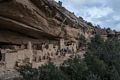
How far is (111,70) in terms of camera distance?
15.4 meters

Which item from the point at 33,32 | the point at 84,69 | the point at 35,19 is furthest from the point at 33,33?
the point at 84,69

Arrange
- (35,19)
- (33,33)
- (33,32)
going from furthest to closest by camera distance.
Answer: (33,33) < (33,32) < (35,19)

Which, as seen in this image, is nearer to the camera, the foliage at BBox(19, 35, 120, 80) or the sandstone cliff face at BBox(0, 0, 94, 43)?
the foliage at BBox(19, 35, 120, 80)

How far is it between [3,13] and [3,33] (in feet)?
9.29

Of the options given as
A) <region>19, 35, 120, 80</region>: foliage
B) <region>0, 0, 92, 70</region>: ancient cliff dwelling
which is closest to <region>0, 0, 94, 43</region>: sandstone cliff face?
<region>0, 0, 92, 70</region>: ancient cliff dwelling

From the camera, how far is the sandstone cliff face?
43.9 feet

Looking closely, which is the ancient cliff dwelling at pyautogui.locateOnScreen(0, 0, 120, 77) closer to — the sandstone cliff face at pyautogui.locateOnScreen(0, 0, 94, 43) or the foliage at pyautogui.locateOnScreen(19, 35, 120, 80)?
the sandstone cliff face at pyautogui.locateOnScreen(0, 0, 94, 43)

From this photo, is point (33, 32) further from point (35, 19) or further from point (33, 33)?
point (35, 19)

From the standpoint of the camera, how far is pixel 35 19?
15133mm

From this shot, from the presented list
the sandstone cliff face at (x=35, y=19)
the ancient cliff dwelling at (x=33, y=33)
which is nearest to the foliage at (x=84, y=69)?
the ancient cliff dwelling at (x=33, y=33)

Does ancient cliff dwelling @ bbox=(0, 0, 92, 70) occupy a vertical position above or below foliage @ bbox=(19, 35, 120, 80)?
above

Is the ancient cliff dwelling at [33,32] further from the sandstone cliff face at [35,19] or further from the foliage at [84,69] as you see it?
the foliage at [84,69]

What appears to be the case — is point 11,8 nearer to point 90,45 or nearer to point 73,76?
point 73,76

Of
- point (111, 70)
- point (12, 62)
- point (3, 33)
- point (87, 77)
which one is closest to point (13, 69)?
point (12, 62)
